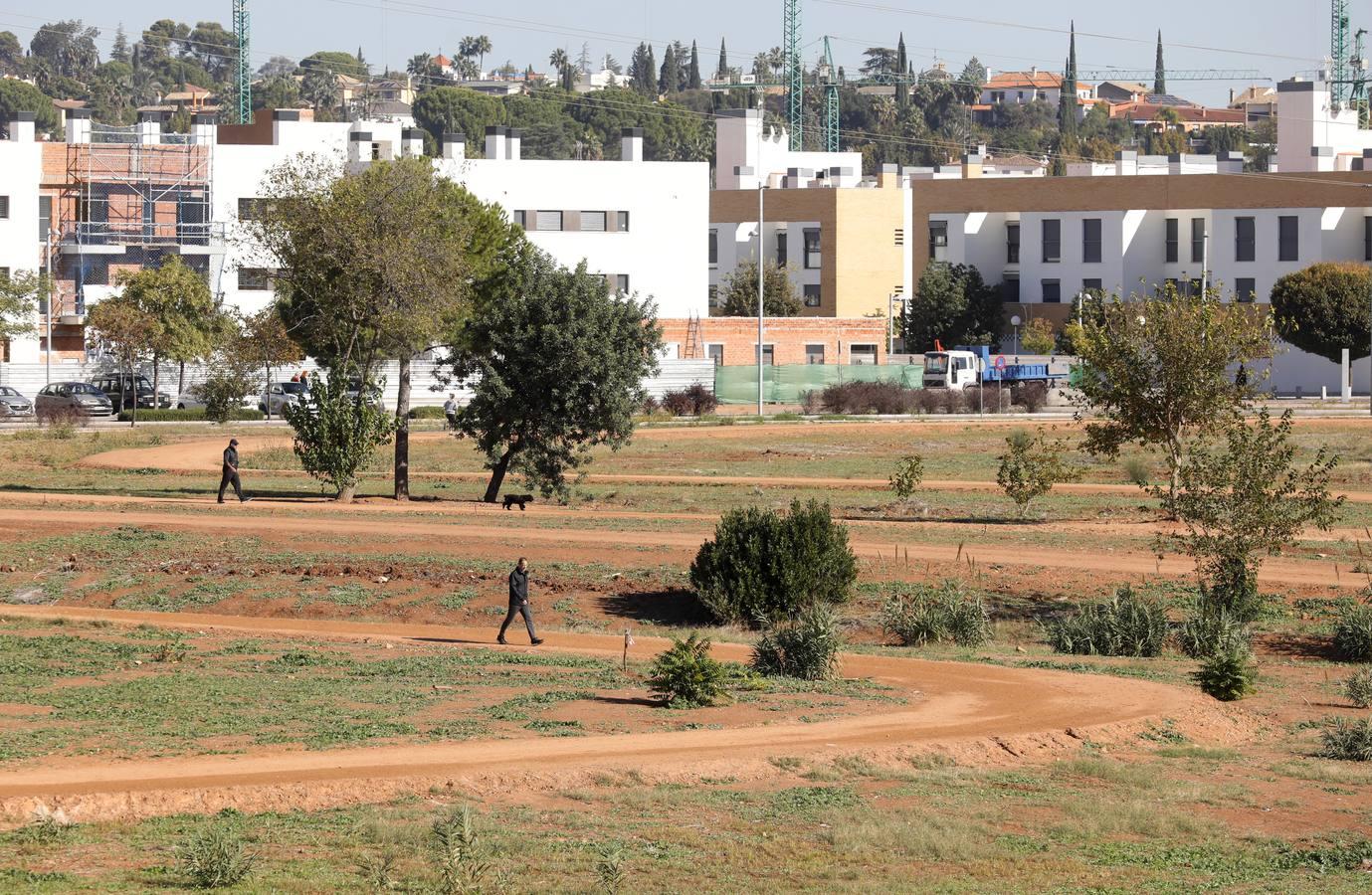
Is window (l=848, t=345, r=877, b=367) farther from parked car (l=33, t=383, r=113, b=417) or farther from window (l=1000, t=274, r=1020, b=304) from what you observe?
parked car (l=33, t=383, r=113, b=417)

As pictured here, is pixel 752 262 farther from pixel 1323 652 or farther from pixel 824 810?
pixel 824 810

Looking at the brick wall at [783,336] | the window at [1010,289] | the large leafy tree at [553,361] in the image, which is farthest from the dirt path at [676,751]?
the window at [1010,289]

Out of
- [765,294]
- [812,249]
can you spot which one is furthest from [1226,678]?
[812,249]

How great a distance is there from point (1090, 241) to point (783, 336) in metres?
22.1

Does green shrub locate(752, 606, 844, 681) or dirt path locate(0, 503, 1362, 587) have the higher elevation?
dirt path locate(0, 503, 1362, 587)

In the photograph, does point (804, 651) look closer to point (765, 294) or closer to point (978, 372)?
point (978, 372)

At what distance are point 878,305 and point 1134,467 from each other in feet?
203

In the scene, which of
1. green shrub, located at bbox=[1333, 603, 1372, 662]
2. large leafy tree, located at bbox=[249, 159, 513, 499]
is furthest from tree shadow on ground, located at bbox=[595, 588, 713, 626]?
large leafy tree, located at bbox=[249, 159, 513, 499]

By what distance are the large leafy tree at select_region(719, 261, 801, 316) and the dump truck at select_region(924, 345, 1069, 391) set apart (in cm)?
1545

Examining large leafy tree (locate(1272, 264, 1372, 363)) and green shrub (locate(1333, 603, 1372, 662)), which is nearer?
green shrub (locate(1333, 603, 1372, 662))

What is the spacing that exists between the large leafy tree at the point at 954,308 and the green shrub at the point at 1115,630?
75034 mm

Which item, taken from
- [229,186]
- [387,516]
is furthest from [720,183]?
[387,516]

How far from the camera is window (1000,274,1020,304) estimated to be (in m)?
104

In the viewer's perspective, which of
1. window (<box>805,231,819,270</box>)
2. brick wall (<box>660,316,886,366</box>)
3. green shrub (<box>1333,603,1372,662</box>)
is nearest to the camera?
green shrub (<box>1333,603,1372,662</box>)
